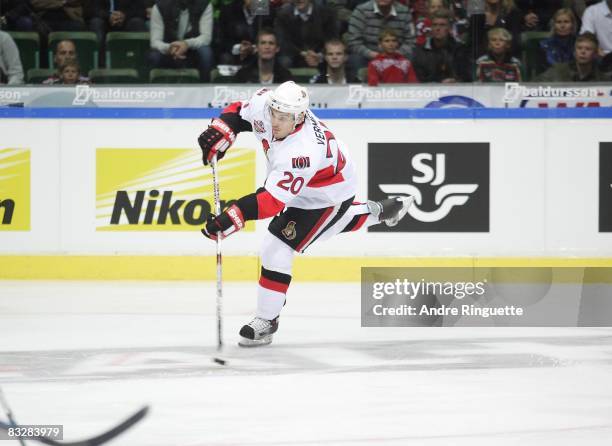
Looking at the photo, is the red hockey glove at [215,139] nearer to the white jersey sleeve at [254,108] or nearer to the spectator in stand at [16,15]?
the white jersey sleeve at [254,108]

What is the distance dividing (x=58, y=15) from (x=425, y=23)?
101 inches

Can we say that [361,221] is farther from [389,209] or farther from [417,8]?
[417,8]

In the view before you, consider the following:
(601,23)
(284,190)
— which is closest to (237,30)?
(601,23)

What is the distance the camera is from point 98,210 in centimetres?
875

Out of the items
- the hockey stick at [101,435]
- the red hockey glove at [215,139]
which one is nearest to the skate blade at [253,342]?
the red hockey glove at [215,139]

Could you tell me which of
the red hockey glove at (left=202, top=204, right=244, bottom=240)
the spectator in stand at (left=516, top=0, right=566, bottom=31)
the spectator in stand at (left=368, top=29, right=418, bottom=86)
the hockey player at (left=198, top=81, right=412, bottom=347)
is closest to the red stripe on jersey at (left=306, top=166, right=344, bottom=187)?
the hockey player at (left=198, top=81, right=412, bottom=347)

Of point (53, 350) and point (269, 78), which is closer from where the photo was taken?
point (53, 350)

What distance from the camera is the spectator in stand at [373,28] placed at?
29.3 feet

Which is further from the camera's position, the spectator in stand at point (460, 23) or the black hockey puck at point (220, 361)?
the spectator in stand at point (460, 23)

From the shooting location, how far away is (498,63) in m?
8.76

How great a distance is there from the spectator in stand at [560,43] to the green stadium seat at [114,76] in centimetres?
280

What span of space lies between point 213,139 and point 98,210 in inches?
106

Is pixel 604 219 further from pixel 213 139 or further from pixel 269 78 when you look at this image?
pixel 213 139

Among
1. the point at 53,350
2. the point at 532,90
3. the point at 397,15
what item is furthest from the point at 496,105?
the point at 53,350
